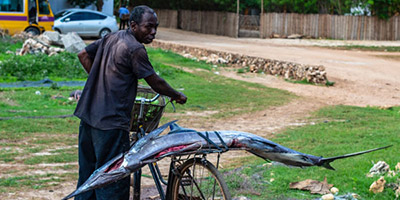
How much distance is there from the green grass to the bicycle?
1.28 m

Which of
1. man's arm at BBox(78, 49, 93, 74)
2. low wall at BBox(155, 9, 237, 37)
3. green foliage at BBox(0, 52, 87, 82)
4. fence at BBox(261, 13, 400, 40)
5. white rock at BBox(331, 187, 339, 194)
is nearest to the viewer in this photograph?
man's arm at BBox(78, 49, 93, 74)

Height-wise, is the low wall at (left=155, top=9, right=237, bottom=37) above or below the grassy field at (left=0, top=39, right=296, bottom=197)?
above

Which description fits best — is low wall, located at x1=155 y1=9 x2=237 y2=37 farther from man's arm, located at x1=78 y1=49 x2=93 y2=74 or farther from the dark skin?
the dark skin

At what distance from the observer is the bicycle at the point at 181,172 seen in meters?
4.07

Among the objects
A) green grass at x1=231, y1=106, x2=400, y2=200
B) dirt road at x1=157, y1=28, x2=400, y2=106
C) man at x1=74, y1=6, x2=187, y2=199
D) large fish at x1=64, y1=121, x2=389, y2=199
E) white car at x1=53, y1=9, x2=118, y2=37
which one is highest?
white car at x1=53, y1=9, x2=118, y2=37

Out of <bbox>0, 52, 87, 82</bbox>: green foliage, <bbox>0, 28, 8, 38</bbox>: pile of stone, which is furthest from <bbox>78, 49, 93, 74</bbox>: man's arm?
<bbox>0, 28, 8, 38</bbox>: pile of stone

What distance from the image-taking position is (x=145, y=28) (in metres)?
4.21

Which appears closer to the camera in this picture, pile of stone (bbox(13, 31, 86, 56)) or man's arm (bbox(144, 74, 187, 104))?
man's arm (bbox(144, 74, 187, 104))

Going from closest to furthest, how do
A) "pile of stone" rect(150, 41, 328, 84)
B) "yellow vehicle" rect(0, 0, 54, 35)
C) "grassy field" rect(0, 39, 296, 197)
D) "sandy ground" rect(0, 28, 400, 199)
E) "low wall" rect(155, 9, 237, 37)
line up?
"grassy field" rect(0, 39, 296, 197) < "sandy ground" rect(0, 28, 400, 199) < "pile of stone" rect(150, 41, 328, 84) < "yellow vehicle" rect(0, 0, 54, 35) < "low wall" rect(155, 9, 237, 37)

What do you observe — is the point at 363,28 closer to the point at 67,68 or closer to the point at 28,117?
the point at 67,68

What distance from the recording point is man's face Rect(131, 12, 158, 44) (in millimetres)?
4203

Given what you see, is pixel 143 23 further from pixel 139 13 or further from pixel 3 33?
A: pixel 3 33

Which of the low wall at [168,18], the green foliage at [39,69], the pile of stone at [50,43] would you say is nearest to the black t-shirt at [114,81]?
the green foliage at [39,69]

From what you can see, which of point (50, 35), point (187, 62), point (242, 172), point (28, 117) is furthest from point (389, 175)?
point (50, 35)
